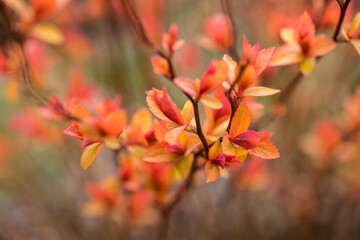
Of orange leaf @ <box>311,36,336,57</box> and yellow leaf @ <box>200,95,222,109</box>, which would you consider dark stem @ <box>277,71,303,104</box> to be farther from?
yellow leaf @ <box>200,95,222,109</box>

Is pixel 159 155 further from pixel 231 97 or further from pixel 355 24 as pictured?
pixel 355 24

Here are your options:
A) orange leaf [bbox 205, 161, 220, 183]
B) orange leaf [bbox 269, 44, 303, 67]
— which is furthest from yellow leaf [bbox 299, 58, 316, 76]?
orange leaf [bbox 205, 161, 220, 183]

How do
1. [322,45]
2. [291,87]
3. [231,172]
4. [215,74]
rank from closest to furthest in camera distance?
[215,74], [322,45], [291,87], [231,172]

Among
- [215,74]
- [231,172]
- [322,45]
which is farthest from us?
[231,172]

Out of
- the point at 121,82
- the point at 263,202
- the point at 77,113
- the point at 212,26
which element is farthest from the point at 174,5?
the point at 77,113

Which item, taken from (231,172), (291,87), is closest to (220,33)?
(291,87)

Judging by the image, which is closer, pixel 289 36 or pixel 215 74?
pixel 215 74

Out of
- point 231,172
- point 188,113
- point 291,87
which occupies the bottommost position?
point 231,172

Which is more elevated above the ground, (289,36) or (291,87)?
(289,36)

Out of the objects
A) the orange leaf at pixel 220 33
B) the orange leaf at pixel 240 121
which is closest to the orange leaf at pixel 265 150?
the orange leaf at pixel 240 121
